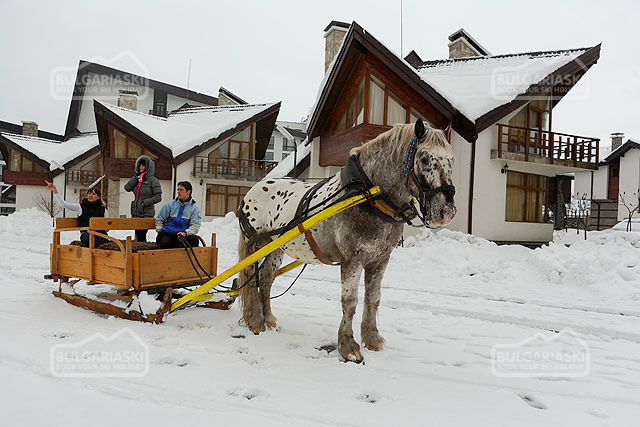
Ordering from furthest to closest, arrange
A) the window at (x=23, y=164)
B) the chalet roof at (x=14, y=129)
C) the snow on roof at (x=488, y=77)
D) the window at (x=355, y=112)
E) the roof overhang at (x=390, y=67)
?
the chalet roof at (x=14, y=129) → the window at (x=23, y=164) → the window at (x=355, y=112) → the snow on roof at (x=488, y=77) → the roof overhang at (x=390, y=67)

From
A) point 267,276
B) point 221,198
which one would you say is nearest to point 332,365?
point 267,276

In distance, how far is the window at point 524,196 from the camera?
1431 cm

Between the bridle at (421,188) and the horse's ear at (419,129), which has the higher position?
the horse's ear at (419,129)

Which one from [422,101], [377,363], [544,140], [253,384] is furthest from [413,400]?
[544,140]

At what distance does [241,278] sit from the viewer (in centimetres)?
447

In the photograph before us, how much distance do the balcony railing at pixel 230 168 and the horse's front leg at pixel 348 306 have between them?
59.2 ft

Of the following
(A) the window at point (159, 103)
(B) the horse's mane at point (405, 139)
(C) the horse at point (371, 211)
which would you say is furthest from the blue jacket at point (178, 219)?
(A) the window at point (159, 103)

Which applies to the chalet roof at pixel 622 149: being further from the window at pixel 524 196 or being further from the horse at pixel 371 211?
the horse at pixel 371 211

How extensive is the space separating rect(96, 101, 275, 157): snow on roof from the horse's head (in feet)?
60.5

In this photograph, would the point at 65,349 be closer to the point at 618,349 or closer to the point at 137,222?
the point at 137,222

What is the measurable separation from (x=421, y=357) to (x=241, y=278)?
7.08 feet

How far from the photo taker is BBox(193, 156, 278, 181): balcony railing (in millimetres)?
20344

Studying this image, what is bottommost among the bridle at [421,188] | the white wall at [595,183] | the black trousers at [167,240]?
the black trousers at [167,240]

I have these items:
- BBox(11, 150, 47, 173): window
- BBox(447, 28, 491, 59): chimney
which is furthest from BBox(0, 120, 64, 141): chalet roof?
BBox(447, 28, 491, 59): chimney
